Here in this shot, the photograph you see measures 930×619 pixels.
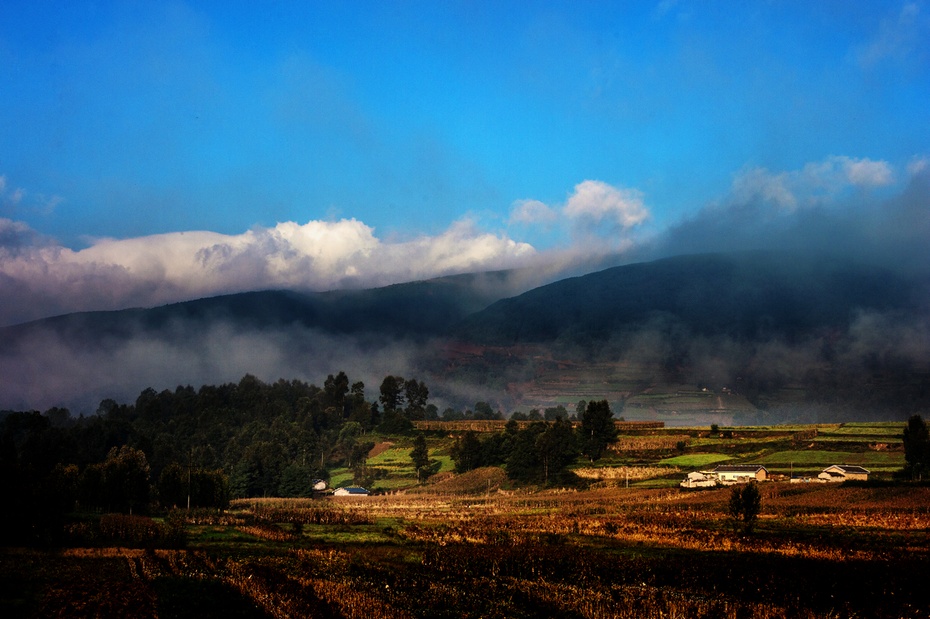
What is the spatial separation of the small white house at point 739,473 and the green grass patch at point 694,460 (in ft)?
38.0

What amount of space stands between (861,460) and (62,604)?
434 feet

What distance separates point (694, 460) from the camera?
146750 mm

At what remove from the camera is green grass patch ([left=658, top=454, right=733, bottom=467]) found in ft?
470

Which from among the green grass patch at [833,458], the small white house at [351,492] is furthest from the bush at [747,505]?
the small white house at [351,492]

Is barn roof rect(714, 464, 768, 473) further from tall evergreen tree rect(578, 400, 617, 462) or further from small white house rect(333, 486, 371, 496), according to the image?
small white house rect(333, 486, 371, 496)

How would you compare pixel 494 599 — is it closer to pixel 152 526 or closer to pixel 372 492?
pixel 152 526

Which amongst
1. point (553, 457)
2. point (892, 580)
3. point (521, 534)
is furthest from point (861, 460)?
point (892, 580)

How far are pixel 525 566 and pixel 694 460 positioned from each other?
102251mm

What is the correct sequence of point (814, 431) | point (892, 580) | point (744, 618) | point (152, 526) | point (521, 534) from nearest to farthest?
point (744, 618)
point (892, 580)
point (521, 534)
point (152, 526)
point (814, 431)

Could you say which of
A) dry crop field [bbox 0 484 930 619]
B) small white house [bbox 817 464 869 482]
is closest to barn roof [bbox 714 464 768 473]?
small white house [bbox 817 464 869 482]

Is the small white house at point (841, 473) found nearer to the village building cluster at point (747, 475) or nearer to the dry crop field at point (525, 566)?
the village building cluster at point (747, 475)

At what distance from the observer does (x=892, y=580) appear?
45375 millimetres

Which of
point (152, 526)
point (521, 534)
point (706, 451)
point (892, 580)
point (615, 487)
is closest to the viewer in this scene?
point (892, 580)

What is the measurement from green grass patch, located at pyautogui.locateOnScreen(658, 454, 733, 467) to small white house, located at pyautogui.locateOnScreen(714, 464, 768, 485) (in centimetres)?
1157
